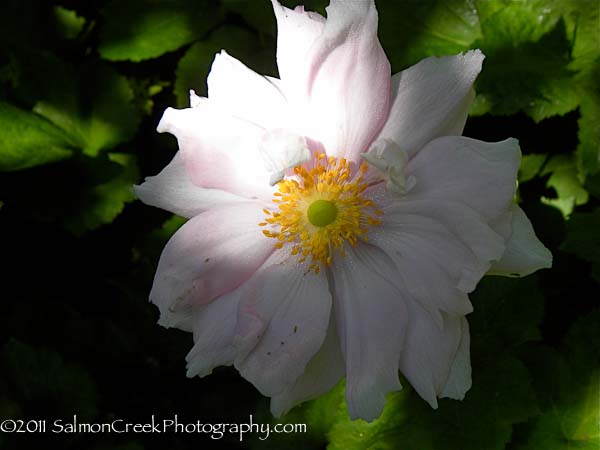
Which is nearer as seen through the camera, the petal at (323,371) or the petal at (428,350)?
the petal at (428,350)

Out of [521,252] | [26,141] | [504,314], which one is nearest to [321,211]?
[521,252]

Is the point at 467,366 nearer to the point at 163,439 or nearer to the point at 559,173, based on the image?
the point at 559,173

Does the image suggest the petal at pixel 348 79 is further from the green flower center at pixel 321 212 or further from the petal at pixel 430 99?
the green flower center at pixel 321 212

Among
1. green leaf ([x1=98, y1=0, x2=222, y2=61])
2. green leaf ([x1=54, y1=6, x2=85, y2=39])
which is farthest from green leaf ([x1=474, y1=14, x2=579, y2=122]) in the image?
green leaf ([x1=54, y1=6, x2=85, y2=39])

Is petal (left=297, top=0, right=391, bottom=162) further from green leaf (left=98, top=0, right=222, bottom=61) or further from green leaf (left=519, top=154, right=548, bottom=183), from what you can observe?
green leaf (left=98, top=0, right=222, bottom=61)

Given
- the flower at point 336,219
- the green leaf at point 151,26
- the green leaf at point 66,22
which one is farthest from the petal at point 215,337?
the green leaf at point 66,22

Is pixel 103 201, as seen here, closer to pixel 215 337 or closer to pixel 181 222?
pixel 181 222

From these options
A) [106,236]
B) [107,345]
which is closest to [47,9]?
[106,236]
